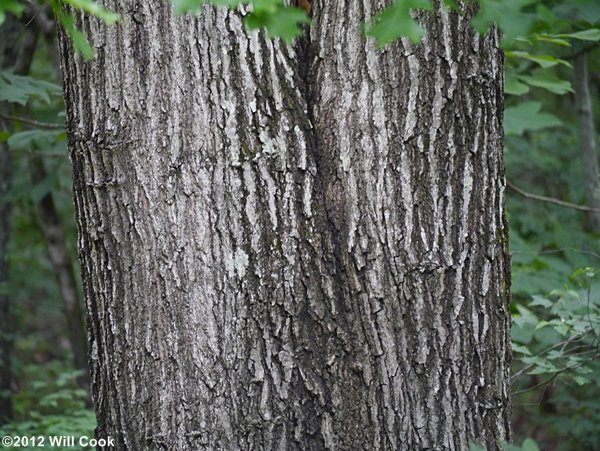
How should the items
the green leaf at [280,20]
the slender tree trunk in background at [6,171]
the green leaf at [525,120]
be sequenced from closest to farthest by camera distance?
the green leaf at [280,20]
the green leaf at [525,120]
the slender tree trunk in background at [6,171]

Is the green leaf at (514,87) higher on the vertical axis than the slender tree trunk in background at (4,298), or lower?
higher

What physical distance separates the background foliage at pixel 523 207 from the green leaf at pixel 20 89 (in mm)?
11

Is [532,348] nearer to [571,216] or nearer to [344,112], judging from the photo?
[571,216]

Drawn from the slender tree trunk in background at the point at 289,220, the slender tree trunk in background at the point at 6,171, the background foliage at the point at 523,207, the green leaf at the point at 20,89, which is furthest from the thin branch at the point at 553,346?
the slender tree trunk in background at the point at 6,171

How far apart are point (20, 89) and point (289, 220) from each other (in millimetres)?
2145

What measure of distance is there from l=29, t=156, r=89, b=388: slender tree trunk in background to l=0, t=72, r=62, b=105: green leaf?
2150 millimetres

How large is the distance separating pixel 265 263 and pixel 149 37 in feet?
2.73

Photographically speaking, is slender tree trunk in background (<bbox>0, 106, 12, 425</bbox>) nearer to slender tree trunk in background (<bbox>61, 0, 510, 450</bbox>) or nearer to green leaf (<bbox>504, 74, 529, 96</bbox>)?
slender tree trunk in background (<bbox>61, 0, 510, 450</bbox>)

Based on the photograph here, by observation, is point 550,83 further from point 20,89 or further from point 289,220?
point 20,89

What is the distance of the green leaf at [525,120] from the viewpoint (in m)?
4.30

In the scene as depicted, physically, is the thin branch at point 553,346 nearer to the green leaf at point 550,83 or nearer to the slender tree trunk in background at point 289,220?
the slender tree trunk in background at point 289,220

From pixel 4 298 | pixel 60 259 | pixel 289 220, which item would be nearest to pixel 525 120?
pixel 289 220

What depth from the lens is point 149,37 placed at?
218 centimetres

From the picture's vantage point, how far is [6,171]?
595 cm
